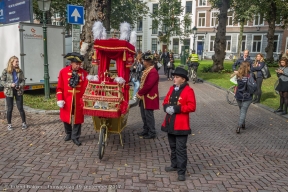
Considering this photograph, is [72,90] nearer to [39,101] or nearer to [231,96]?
[39,101]

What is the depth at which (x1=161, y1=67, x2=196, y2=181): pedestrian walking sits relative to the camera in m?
4.34

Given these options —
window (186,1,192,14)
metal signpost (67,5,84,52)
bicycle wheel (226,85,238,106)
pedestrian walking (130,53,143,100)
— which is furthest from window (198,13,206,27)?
metal signpost (67,5,84,52)

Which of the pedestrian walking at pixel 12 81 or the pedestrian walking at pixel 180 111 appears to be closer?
Result: the pedestrian walking at pixel 180 111

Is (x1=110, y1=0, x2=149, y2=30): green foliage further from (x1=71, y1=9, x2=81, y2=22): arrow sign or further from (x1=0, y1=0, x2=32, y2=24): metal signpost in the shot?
(x1=71, y1=9, x2=81, y2=22): arrow sign

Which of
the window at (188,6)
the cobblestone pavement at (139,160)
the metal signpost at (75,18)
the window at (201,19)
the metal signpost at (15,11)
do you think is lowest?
the cobblestone pavement at (139,160)

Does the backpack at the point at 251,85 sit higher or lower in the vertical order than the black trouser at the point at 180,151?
higher

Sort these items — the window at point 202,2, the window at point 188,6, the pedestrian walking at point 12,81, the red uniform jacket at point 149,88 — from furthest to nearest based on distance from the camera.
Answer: the window at point 188,6 < the window at point 202,2 < the pedestrian walking at point 12,81 < the red uniform jacket at point 149,88

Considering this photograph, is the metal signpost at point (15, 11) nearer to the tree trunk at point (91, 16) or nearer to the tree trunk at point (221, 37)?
the tree trunk at point (91, 16)

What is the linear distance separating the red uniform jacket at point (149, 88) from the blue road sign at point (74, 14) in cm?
432

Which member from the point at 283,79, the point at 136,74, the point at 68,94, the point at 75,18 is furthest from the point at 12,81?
the point at 283,79

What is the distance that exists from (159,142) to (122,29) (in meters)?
2.71

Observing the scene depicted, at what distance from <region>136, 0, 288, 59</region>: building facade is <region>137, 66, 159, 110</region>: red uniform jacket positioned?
39.8m

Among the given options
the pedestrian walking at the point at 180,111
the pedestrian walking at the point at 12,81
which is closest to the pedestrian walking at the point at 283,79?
the pedestrian walking at the point at 180,111

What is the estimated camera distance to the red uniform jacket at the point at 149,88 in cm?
640
